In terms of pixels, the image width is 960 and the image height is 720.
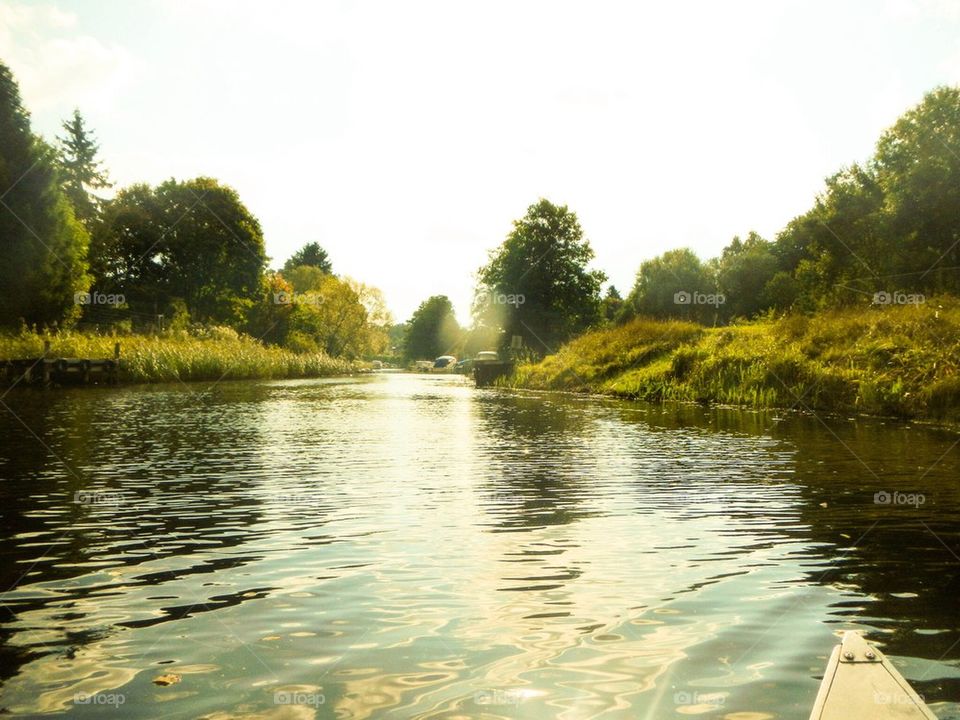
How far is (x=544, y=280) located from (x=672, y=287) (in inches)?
1111

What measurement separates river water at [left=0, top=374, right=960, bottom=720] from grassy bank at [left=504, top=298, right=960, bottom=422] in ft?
26.4

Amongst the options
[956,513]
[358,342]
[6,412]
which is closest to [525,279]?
[358,342]

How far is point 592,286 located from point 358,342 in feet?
122

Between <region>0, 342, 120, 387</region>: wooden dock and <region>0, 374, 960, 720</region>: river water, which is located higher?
<region>0, 342, 120, 387</region>: wooden dock

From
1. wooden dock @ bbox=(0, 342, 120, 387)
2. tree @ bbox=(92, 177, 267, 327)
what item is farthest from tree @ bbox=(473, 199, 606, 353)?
wooden dock @ bbox=(0, 342, 120, 387)

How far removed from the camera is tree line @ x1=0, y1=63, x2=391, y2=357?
3894cm

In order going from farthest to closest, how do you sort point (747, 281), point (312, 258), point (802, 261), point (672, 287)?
point (312, 258)
point (672, 287)
point (747, 281)
point (802, 261)

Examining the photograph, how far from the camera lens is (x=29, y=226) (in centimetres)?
3859

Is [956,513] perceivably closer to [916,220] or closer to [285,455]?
[285,455]

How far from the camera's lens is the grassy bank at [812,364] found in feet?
67.8

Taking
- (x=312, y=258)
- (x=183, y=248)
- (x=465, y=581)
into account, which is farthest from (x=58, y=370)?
(x=312, y=258)

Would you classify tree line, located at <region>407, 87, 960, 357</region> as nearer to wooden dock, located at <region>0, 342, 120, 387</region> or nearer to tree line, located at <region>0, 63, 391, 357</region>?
tree line, located at <region>0, 63, 391, 357</region>

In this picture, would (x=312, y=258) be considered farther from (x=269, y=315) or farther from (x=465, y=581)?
(x=465, y=581)

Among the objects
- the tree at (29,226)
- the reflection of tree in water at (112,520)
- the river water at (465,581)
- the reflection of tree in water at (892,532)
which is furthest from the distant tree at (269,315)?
the reflection of tree in water at (892,532)
